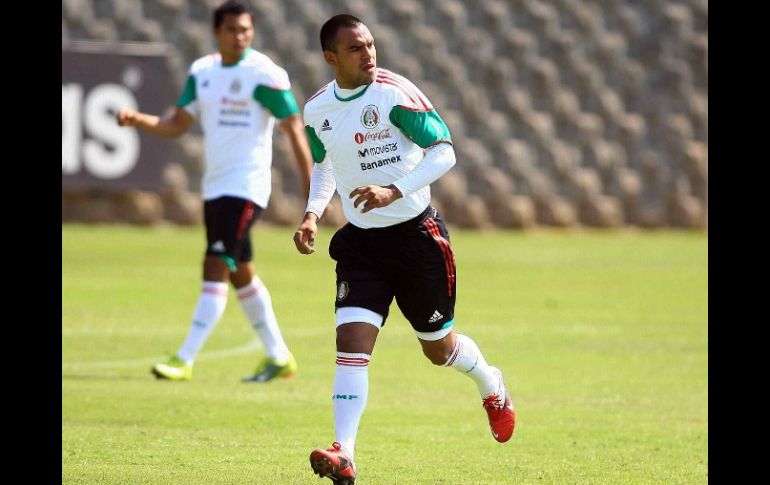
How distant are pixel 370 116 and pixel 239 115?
11.5 ft

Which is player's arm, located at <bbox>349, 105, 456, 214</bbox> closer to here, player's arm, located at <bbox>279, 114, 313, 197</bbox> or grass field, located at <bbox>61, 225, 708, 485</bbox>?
grass field, located at <bbox>61, 225, 708, 485</bbox>

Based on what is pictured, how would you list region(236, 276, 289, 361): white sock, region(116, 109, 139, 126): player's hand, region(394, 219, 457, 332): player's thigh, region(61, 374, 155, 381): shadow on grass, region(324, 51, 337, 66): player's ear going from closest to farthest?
1. region(324, 51, 337, 66): player's ear
2. region(394, 219, 457, 332): player's thigh
3. region(116, 109, 139, 126): player's hand
4. region(61, 374, 155, 381): shadow on grass
5. region(236, 276, 289, 361): white sock

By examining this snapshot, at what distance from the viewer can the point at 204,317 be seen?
9734 millimetres

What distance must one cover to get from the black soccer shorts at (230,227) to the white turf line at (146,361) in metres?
→ 1.09

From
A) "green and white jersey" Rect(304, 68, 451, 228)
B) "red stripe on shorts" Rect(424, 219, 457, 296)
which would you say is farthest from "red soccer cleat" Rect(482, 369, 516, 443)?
"green and white jersey" Rect(304, 68, 451, 228)

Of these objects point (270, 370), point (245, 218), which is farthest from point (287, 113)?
point (270, 370)

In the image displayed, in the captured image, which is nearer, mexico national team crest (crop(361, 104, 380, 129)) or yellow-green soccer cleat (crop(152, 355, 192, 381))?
mexico national team crest (crop(361, 104, 380, 129))

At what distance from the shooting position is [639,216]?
75.9 ft

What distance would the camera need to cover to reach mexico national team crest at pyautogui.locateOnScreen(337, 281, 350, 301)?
262 inches

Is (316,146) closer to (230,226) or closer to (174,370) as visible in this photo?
(230,226)

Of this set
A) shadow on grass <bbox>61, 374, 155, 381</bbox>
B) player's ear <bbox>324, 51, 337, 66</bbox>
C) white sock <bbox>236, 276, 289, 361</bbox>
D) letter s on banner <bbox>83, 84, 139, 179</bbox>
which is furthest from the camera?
letter s on banner <bbox>83, 84, 139, 179</bbox>

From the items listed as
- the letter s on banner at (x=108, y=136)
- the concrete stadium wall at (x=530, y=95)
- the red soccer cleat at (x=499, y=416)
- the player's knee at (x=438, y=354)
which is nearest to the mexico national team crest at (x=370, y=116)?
the player's knee at (x=438, y=354)

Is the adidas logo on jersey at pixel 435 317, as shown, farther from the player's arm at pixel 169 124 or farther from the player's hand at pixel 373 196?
the player's arm at pixel 169 124

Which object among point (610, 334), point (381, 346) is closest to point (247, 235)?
point (381, 346)
